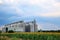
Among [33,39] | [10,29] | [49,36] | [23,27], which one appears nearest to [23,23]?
[23,27]

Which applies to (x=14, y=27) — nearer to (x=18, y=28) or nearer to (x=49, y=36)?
(x=18, y=28)

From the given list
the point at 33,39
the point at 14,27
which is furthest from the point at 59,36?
the point at 14,27

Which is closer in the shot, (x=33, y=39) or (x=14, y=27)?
(x=33, y=39)

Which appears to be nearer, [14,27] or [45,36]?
[45,36]

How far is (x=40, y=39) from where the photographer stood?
96.8ft

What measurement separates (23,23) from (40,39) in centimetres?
3984

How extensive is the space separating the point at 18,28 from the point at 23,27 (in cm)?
239

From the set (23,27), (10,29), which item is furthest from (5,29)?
(23,27)

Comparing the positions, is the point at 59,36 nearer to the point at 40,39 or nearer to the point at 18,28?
the point at 40,39

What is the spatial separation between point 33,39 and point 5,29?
41019 millimetres

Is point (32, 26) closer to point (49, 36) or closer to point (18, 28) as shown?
point (18, 28)

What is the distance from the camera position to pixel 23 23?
227 ft

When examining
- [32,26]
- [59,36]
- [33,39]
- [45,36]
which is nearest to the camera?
[59,36]

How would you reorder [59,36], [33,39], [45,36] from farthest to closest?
[33,39], [45,36], [59,36]
